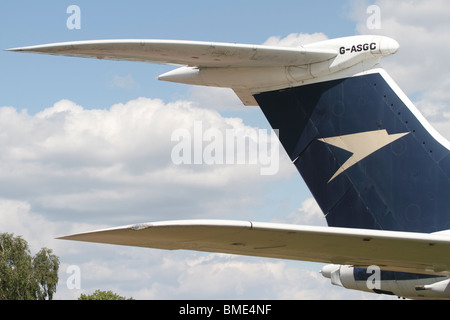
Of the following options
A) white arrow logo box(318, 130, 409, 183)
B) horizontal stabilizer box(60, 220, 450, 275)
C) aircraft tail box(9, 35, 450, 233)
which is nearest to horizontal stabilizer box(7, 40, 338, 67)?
aircraft tail box(9, 35, 450, 233)

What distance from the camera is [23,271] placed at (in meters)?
57.3

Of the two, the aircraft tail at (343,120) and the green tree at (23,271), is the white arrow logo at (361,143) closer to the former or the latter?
the aircraft tail at (343,120)

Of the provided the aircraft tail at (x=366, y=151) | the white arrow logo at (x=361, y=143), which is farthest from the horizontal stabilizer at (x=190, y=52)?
the white arrow logo at (x=361, y=143)

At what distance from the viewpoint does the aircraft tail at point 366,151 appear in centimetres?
1112

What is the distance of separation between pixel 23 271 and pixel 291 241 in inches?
2071

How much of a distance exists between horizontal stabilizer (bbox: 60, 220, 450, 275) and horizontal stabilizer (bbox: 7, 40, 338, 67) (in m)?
3.42

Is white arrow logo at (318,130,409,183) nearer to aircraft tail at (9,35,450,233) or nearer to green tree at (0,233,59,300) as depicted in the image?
aircraft tail at (9,35,450,233)

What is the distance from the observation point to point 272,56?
455 inches

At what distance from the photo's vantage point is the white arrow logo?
1149 centimetres

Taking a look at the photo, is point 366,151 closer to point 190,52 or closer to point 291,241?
point 190,52

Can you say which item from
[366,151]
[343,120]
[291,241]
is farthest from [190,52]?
[291,241]
